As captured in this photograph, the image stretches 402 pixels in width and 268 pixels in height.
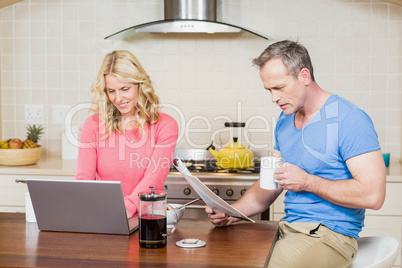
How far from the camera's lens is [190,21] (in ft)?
11.0

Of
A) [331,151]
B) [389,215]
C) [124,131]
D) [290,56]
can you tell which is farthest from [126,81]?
[389,215]

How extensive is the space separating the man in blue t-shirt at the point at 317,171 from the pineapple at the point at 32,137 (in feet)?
6.06

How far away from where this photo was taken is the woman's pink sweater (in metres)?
2.38

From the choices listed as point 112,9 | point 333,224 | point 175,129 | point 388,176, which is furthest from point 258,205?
point 112,9

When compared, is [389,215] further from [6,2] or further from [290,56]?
[6,2]

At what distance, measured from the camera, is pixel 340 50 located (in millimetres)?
3635

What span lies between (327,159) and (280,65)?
412 millimetres

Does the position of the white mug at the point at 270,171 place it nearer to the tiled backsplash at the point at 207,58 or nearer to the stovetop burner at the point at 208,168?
the stovetop burner at the point at 208,168

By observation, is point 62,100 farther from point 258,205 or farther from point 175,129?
point 258,205

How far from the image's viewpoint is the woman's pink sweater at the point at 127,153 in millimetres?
2375

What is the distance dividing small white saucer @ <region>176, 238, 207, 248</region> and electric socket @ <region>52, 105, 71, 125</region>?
238 cm

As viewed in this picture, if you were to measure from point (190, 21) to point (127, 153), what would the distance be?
1293 millimetres

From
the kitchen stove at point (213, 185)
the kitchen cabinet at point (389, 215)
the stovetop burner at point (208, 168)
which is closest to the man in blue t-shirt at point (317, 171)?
the kitchen stove at point (213, 185)

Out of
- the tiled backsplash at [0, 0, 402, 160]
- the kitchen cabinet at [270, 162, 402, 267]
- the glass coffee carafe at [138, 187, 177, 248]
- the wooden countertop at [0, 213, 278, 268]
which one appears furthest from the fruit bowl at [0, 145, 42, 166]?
the glass coffee carafe at [138, 187, 177, 248]
